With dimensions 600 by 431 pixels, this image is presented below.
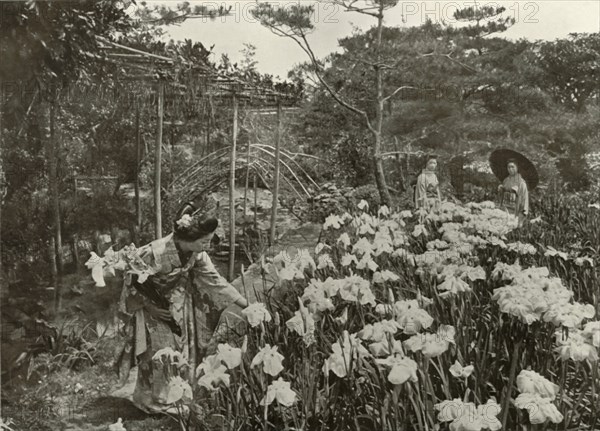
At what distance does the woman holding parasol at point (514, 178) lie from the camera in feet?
12.2

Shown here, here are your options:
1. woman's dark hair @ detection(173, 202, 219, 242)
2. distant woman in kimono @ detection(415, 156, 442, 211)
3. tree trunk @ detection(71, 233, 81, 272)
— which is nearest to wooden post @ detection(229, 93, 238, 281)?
woman's dark hair @ detection(173, 202, 219, 242)

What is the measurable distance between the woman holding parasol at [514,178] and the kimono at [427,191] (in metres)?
0.54

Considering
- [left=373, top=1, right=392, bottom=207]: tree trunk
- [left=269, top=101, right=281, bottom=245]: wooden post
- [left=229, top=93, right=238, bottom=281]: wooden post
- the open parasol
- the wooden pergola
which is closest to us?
the wooden pergola

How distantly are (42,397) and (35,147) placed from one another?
3.18 ft

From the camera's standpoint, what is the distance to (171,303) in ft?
7.36

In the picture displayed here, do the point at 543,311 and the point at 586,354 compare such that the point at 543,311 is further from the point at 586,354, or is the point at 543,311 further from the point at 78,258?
the point at 78,258

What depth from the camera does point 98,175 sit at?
2.26 meters

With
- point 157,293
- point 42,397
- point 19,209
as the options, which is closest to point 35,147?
point 19,209

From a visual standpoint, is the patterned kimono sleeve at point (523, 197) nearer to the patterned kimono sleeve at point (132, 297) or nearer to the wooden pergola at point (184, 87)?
the wooden pergola at point (184, 87)

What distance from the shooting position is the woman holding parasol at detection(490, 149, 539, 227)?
372 centimetres

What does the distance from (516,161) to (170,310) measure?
2.85m

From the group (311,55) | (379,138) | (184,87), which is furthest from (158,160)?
(379,138)

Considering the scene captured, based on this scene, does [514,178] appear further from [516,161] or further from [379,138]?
[379,138]

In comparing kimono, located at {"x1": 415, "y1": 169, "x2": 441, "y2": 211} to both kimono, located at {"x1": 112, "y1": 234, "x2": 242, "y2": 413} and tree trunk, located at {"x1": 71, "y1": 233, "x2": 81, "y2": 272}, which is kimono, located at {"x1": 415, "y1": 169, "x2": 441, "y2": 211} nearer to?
kimono, located at {"x1": 112, "y1": 234, "x2": 242, "y2": 413}
